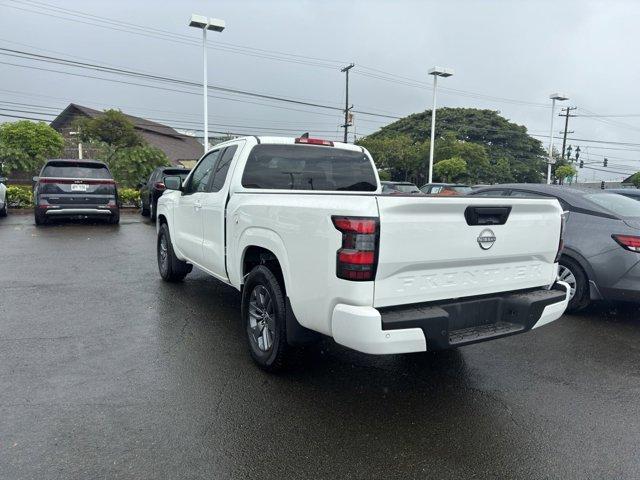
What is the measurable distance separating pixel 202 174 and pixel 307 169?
1.42m

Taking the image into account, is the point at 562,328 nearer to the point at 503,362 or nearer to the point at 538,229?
the point at 503,362

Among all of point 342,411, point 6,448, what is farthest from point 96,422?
point 342,411

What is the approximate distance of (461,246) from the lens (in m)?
3.12

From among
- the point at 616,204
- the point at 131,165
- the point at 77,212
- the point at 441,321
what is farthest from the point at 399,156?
the point at 441,321

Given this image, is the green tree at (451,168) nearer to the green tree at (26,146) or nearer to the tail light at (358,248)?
the green tree at (26,146)

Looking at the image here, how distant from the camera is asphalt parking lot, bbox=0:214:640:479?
272 centimetres

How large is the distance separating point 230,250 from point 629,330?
4387 millimetres

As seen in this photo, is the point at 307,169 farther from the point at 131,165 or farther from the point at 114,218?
the point at 131,165

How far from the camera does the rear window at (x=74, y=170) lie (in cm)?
1172

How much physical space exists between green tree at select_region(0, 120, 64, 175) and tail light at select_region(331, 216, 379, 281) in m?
22.8

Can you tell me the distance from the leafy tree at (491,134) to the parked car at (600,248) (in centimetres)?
4938

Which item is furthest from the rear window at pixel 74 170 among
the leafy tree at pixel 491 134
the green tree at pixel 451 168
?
the leafy tree at pixel 491 134

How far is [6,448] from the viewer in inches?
109

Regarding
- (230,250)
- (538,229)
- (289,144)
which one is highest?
(289,144)
